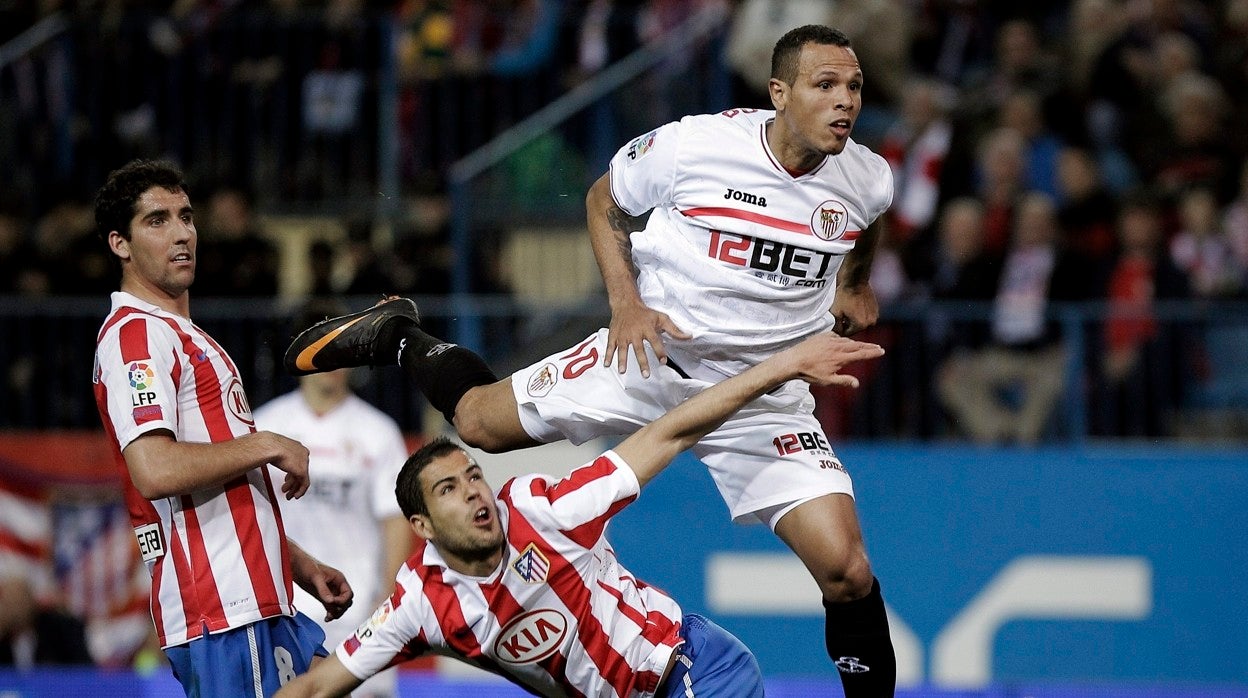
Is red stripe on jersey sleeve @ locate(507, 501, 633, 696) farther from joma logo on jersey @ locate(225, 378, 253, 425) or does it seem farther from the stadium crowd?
the stadium crowd

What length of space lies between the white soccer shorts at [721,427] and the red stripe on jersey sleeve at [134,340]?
1.45 meters

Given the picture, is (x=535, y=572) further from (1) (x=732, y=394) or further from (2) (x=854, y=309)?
(2) (x=854, y=309)

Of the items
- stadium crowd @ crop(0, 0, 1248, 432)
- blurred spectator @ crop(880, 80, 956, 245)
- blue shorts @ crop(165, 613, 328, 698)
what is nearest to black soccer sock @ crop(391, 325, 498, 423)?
blue shorts @ crop(165, 613, 328, 698)

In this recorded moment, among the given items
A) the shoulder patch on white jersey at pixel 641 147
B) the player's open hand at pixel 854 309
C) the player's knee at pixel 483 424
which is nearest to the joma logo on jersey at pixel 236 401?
the player's knee at pixel 483 424

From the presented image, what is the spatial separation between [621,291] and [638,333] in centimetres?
20

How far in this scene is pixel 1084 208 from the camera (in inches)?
438

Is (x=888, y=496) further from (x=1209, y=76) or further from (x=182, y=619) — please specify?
(x=182, y=619)

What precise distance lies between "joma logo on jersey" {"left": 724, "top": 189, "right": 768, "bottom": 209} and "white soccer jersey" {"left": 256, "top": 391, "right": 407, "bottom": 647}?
3.00 meters

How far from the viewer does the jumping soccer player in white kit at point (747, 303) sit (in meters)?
6.02

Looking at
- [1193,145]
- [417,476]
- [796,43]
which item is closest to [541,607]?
[417,476]

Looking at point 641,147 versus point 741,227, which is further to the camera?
point 641,147

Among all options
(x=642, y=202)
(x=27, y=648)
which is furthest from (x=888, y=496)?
(x=27, y=648)

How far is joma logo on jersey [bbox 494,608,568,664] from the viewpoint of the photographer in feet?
18.4

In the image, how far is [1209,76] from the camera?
1198 cm
